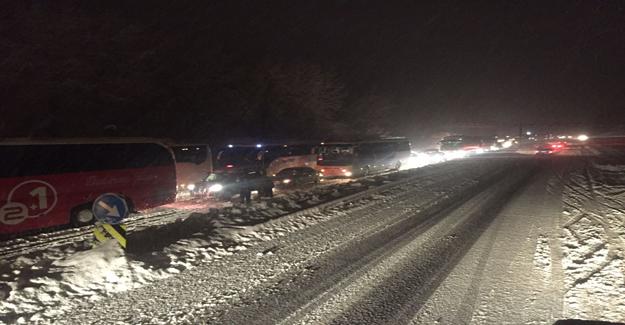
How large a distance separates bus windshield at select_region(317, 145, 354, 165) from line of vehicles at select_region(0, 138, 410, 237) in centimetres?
396

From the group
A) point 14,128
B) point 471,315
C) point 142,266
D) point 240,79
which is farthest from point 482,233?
point 240,79

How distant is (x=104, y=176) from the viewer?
12.9 metres

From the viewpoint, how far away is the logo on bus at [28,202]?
1050 cm

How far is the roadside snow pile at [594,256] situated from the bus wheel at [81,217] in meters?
12.1

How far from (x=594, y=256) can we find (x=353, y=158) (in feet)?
61.4

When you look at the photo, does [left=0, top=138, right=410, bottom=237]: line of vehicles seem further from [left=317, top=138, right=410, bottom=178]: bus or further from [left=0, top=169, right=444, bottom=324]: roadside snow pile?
[left=317, top=138, right=410, bottom=178]: bus

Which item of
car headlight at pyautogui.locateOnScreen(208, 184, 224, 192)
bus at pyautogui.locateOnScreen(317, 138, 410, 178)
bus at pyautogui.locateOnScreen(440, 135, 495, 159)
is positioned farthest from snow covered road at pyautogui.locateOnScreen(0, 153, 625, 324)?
bus at pyautogui.locateOnScreen(440, 135, 495, 159)

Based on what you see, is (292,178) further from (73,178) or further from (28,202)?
(28,202)

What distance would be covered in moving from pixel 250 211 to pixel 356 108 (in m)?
55.5

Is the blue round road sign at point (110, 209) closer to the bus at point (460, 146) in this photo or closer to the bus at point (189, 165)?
the bus at point (189, 165)

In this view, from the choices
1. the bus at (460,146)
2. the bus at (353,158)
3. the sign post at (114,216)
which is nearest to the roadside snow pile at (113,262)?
the sign post at (114,216)

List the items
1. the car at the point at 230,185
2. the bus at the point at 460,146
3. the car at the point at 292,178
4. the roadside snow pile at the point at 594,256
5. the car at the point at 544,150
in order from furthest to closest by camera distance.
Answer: the bus at the point at 460,146 < the car at the point at 544,150 < the car at the point at 292,178 < the car at the point at 230,185 < the roadside snow pile at the point at 594,256

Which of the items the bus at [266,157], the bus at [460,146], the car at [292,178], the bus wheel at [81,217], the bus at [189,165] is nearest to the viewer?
the bus wheel at [81,217]

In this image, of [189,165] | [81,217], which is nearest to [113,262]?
[81,217]
